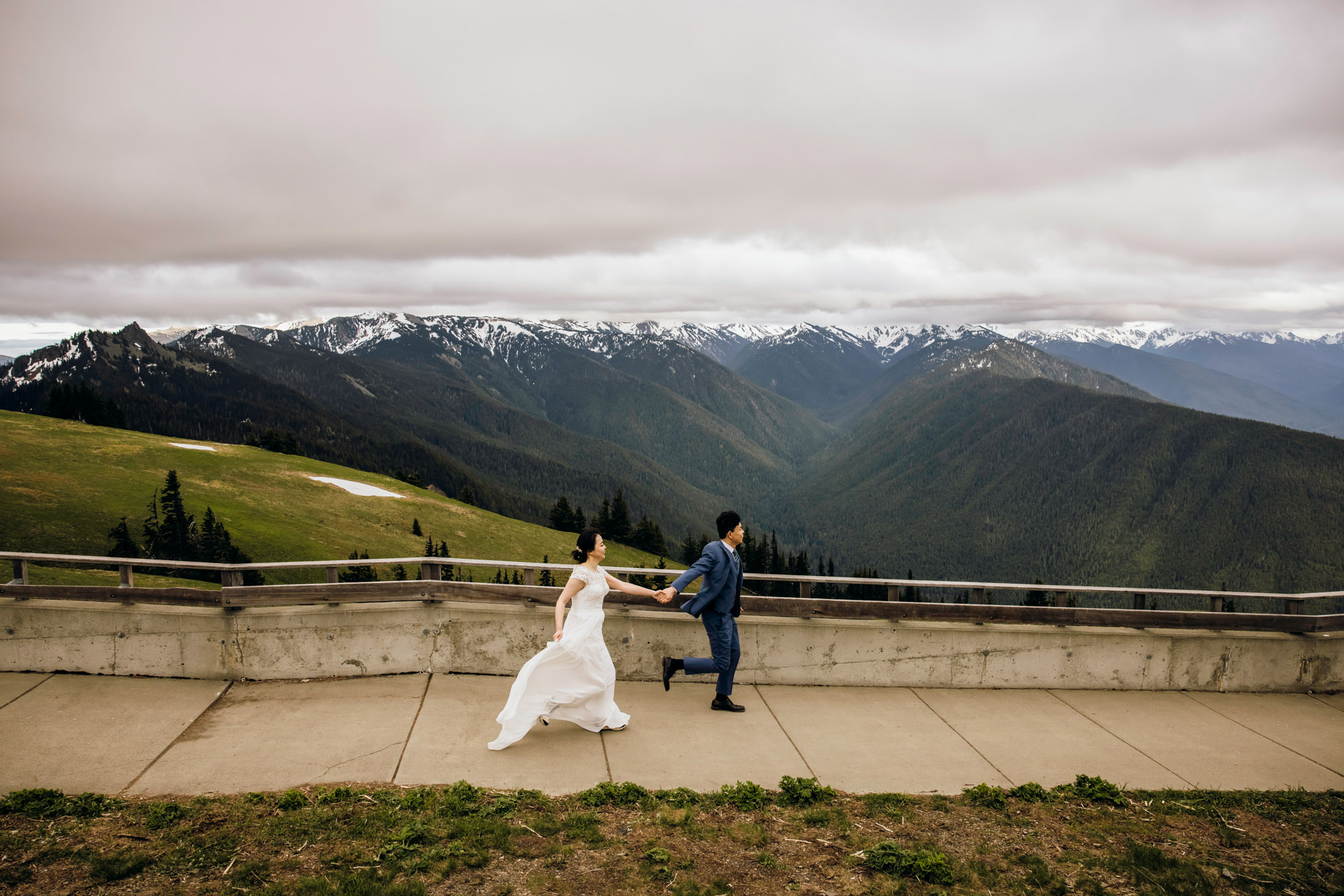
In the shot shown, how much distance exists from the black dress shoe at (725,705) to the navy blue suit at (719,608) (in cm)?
9

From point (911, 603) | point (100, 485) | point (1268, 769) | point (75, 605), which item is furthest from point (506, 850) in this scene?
point (100, 485)

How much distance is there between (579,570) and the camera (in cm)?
Result: 857

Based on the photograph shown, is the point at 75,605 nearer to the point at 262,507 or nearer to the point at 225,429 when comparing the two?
the point at 262,507

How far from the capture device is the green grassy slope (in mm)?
41875

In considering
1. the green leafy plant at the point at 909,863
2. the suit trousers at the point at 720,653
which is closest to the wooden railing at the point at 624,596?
the suit trousers at the point at 720,653

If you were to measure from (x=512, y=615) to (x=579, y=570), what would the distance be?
2.18 meters

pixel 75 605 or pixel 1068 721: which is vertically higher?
pixel 75 605

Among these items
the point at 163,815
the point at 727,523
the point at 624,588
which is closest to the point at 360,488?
the point at 624,588

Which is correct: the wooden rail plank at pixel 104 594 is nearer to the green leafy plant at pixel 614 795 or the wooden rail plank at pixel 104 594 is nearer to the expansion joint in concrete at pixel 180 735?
the expansion joint in concrete at pixel 180 735

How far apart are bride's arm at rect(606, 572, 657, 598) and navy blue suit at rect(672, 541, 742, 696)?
1.21 ft

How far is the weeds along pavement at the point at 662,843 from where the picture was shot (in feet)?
18.4

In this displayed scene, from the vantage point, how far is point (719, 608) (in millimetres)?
9227

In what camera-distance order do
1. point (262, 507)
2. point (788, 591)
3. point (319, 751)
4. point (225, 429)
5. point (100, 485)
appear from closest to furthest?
point (319, 751), point (100, 485), point (262, 507), point (788, 591), point (225, 429)

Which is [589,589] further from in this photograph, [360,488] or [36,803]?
[360,488]
